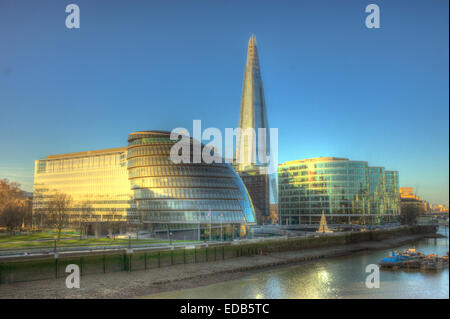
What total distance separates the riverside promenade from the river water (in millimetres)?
2394

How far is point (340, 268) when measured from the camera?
5866cm

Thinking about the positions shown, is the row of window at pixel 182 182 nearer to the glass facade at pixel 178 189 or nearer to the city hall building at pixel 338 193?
the glass facade at pixel 178 189

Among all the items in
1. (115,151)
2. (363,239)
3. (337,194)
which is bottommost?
(363,239)

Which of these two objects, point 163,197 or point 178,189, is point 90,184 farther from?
point 178,189

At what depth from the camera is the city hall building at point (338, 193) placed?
153 m

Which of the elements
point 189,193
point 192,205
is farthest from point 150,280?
point 189,193

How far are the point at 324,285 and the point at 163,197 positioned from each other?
46.1 metres

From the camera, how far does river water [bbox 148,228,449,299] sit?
134ft

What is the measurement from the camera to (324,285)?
46094 millimetres

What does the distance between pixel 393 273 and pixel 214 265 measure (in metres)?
23.5

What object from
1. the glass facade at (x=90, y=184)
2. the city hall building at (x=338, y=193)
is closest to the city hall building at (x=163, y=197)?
the glass facade at (x=90, y=184)

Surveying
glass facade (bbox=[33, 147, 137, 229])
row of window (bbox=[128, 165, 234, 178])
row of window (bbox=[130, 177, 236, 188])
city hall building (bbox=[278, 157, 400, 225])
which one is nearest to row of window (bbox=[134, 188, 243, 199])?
row of window (bbox=[130, 177, 236, 188])
